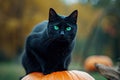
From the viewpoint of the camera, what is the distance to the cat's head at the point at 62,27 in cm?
422

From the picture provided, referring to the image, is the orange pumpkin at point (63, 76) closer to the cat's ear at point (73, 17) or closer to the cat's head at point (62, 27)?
the cat's head at point (62, 27)

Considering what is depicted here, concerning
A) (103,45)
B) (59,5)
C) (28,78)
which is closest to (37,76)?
(28,78)

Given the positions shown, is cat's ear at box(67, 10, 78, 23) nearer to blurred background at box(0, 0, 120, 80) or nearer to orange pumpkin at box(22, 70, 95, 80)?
orange pumpkin at box(22, 70, 95, 80)

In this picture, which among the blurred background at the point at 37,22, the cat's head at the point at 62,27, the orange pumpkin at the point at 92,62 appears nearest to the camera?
the cat's head at the point at 62,27

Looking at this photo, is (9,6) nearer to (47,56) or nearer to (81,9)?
(81,9)

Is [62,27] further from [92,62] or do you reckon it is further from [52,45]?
[92,62]

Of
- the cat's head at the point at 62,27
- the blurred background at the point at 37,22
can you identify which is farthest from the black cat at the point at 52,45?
the blurred background at the point at 37,22

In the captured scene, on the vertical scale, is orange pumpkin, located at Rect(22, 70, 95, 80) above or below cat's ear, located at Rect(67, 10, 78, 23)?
below

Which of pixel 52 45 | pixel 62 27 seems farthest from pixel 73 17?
pixel 52 45

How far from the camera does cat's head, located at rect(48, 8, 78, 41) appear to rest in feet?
13.8

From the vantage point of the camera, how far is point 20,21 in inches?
518

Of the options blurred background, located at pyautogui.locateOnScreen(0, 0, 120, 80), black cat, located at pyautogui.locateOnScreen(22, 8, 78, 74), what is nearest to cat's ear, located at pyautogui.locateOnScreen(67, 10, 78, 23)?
black cat, located at pyautogui.locateOnScreen(22, 8, 78, 74)

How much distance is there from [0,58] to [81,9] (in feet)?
8.87

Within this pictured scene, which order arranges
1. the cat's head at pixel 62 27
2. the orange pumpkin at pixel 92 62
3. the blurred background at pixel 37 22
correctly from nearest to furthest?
the cat's head at pixel 62 27
the orange pumpkin at pixel 92 62
the blurred background at pixel 37 22
